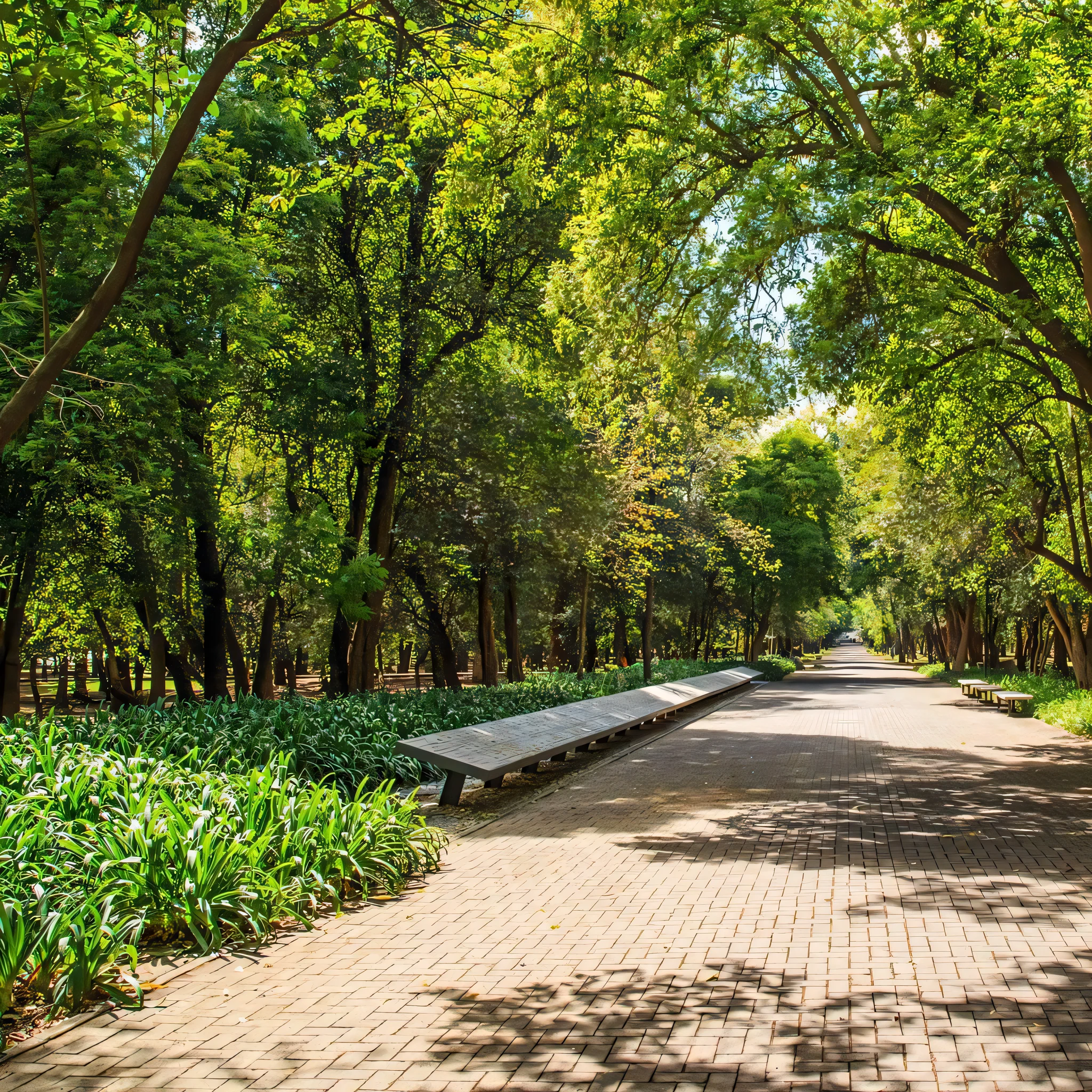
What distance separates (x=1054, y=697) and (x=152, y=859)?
20493 millimetres

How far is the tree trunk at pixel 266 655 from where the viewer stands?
873 inches

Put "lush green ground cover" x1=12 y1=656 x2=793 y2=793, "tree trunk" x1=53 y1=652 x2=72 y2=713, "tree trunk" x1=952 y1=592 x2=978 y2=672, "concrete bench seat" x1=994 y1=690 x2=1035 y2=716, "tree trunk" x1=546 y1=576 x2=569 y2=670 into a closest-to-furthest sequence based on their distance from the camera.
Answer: "lush green ground cover" x1=12 y1=656 x2=793 y2=793 → "concrete bench seat" x1=994 y1=690 x2=1035 y2=716 → "tree trunk" x1=546 y1=576 x2=569 y2=670 → "tree trunk" x1=53 y1=652 x2=72 y2=713 → "tree trunk" x1=952 y1=592 x2=978 y2=672

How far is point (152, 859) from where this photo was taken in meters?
5.38

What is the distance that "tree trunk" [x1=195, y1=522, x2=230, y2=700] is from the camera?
53.4 feet

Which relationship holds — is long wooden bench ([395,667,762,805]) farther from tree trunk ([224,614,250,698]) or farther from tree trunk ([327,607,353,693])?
tree trunk ([224,614,250,698])

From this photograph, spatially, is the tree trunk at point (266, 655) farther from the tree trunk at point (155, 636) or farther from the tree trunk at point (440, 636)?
the tree trunk at point (440, 636)

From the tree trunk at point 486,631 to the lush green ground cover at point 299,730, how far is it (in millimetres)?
8577

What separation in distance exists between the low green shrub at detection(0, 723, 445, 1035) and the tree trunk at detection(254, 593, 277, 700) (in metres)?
14.5

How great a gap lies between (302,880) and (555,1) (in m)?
8.28

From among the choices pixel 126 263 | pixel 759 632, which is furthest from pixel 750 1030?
pixel 759 632

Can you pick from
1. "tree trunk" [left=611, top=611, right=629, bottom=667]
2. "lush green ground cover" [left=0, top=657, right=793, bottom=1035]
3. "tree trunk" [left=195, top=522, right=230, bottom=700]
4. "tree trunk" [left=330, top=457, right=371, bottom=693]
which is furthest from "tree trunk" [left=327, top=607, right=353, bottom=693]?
"tree trunk" [left=611, top=611, right=629, bottom=667]

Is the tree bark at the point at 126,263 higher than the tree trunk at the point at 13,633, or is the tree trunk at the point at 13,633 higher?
the tree bark at the point at 126,263

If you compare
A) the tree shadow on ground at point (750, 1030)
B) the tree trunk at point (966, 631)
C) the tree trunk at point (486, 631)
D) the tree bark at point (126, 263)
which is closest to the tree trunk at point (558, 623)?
the tree trunk at point (486, 631)

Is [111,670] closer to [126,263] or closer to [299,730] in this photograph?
[299,730]
